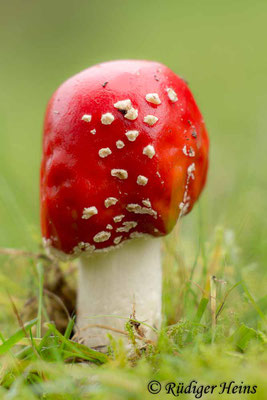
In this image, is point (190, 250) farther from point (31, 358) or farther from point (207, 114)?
point (207, 114)

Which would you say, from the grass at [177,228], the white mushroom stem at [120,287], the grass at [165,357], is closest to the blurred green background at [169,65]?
the grass at [177,228]

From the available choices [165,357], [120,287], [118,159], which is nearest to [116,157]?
[118,159]

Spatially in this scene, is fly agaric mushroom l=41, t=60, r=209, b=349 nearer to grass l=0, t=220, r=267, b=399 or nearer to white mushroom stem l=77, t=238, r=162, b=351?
white mushroom stem l=77, t=238, r=162, b=351

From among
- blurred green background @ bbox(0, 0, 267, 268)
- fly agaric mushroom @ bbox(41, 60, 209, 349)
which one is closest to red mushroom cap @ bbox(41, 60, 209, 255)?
fly agaric mushroom @ bbox(41, 60, 209, 349)

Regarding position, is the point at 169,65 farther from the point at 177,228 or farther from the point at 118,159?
the point at 118,159

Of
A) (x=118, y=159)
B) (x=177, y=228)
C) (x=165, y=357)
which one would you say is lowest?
(x=165, y=357)

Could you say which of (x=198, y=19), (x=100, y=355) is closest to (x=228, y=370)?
(x=100, y=355)

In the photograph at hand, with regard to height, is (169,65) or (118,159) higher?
(169,65)

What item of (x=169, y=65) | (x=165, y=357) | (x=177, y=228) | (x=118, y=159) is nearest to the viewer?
(x=165, y=357)
